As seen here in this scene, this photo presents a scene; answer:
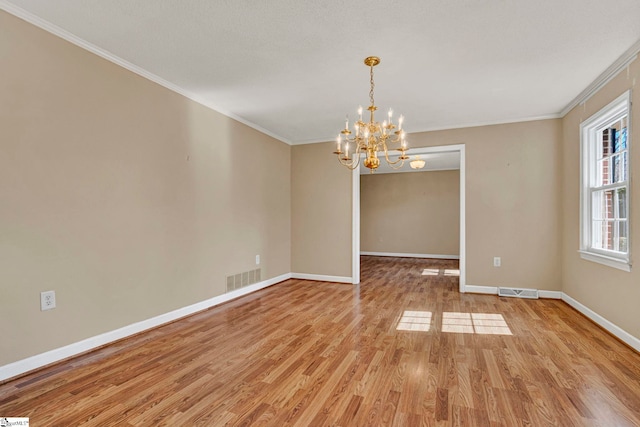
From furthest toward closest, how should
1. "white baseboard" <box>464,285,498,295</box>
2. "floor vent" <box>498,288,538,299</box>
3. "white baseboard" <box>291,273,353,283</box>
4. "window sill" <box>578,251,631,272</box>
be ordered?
"white baseboard" <box>291,273,353,283</box>
"white baseboard" <box>464,285,498,295</box>
"floor vent" <box>498,288,538,299</box>
"window sill" <box>578,251,631,272</box>

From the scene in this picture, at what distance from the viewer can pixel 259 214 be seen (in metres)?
4.95

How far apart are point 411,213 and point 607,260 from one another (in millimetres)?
5942

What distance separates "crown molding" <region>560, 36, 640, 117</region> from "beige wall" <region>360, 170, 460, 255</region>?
4.86 m

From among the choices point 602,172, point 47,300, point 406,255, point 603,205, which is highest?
point 602,172

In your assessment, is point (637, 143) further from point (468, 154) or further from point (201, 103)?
point (201, 103)

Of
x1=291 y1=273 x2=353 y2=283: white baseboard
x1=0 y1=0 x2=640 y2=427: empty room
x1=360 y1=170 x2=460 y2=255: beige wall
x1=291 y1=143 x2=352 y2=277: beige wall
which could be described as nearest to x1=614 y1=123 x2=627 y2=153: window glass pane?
x1=0 y1=0 x2=640 y2=427: empty room

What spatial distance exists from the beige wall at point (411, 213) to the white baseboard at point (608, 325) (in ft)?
15.3

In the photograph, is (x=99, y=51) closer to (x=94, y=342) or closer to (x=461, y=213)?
(x=94, y=342)

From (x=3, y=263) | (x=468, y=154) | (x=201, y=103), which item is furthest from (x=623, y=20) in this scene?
(x=3, y=263)

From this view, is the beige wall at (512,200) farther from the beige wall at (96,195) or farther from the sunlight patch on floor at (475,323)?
the beige wall at (96,195)

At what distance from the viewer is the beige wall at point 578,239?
8.79 ft

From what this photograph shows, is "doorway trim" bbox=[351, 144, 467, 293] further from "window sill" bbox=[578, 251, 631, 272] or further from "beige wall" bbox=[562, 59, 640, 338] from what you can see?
"window sill" bbox=[578, 251, 631, 272]

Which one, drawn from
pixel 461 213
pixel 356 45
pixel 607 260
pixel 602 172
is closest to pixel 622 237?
pixel 607 260

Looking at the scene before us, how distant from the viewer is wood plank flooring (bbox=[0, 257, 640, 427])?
5.87 ft
